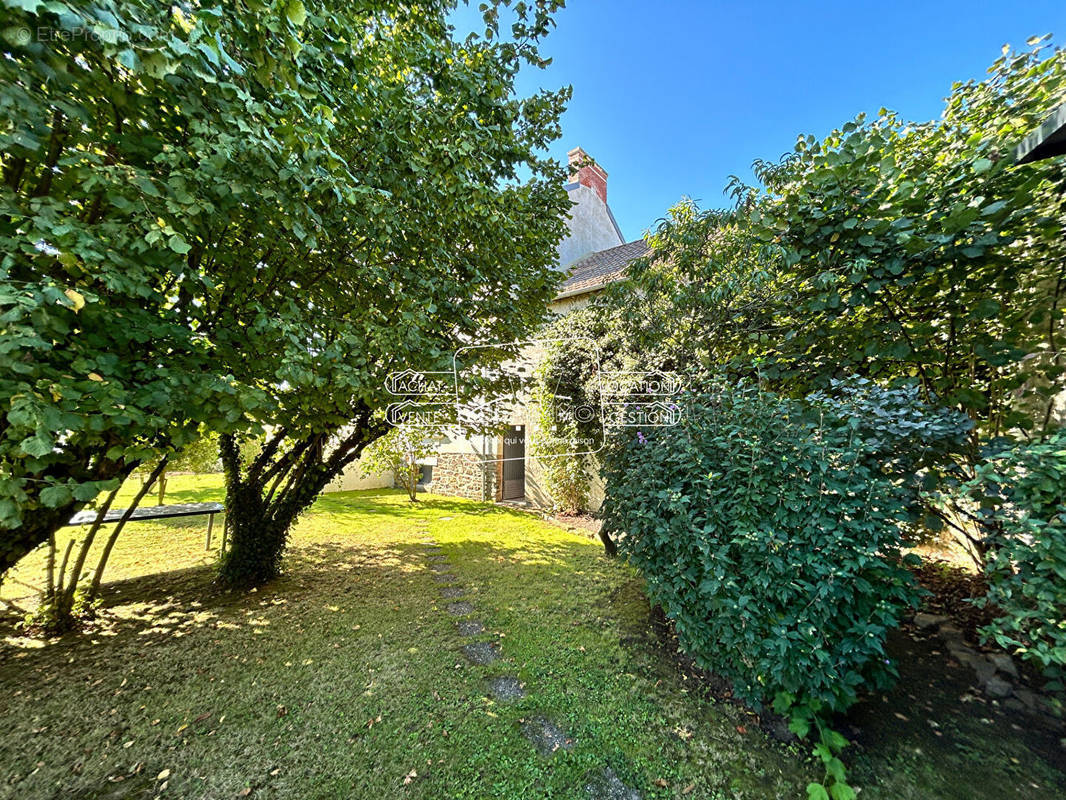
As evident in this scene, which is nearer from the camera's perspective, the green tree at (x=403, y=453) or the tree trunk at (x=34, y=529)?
the tree trunk at (x=34, y=529)

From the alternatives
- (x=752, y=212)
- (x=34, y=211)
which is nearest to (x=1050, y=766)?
(x=752, y=212)

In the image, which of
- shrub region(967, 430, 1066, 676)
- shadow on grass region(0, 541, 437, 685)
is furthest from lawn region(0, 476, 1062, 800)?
shrub region(967, 430, 1066, 676)

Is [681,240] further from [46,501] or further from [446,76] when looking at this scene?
[46,501]

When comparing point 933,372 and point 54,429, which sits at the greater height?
point 933,372

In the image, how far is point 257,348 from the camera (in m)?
2.59

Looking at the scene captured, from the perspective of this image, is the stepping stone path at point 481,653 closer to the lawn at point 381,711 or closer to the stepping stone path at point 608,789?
the lawn at point 381,711

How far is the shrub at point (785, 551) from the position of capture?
2000mm

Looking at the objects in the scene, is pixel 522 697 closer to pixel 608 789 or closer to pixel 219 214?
pixel 608 789

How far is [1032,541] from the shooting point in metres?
1.77

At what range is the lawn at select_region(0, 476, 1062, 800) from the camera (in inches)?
76.5

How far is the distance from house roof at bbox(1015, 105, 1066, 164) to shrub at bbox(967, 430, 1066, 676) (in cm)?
212

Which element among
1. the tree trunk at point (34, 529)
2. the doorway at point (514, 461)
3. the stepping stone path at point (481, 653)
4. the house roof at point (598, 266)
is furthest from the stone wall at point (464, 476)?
the tree trunk at point (34, 529)

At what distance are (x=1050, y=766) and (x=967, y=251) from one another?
10.1ft

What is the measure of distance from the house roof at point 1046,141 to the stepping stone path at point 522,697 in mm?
4824
